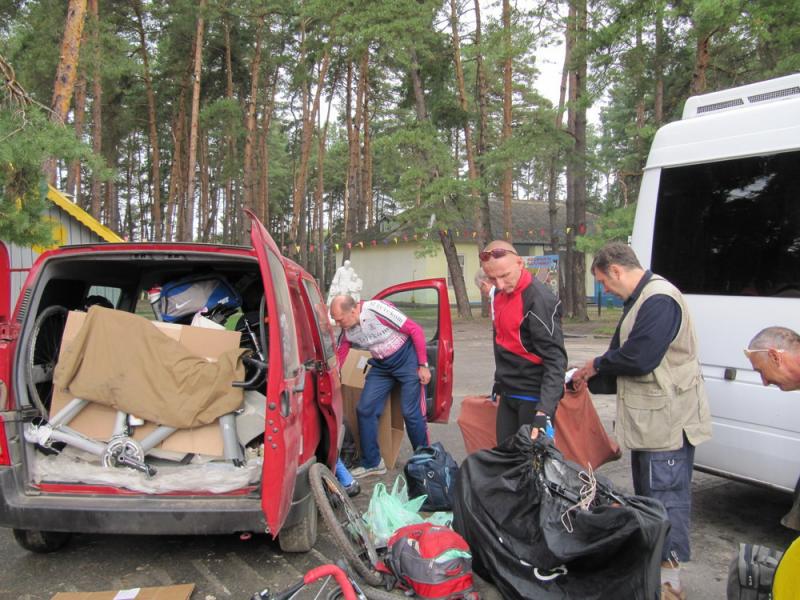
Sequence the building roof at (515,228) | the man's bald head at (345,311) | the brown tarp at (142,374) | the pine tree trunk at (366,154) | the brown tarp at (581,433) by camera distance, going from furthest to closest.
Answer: the building roof at (515,228) < the pine tree trunk at (366,154) < the man's bald head at (345,311) < the brown tarp at (581,433) < the brown tarp at (142,374)

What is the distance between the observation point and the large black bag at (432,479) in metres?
4.43

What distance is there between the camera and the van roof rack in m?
4.09

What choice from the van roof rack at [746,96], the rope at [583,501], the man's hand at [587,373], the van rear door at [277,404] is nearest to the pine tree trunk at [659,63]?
the van roof rack at [746,96]

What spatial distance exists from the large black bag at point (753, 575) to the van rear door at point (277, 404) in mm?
2052

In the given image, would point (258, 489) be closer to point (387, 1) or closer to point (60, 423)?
point (60, 423)

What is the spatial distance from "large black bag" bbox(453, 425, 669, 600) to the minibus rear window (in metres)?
1.77

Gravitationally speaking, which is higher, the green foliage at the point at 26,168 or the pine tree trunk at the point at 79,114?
the pine tree trunk at the point at 79,114

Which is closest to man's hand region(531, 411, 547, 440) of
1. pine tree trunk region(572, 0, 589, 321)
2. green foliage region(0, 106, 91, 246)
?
green foliage region(0, 106, 91, 246)

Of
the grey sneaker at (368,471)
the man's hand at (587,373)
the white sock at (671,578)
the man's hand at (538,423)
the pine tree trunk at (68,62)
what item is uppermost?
the pine tree trunk at (68,62)

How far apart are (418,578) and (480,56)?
18745 mm

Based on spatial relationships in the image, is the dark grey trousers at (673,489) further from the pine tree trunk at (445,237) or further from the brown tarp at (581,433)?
the pine tree trunk at (445,237)

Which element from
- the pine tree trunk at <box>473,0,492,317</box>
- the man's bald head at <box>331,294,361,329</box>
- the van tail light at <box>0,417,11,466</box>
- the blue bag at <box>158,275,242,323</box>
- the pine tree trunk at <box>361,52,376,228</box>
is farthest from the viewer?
the pine tree trunk at <box>361,52,376,228</box>

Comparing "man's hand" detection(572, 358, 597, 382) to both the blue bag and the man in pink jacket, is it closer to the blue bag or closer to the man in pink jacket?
the man in pink jacket

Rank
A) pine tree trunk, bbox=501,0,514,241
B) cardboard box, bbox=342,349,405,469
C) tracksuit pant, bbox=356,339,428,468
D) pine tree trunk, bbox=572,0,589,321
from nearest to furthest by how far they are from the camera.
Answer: tracksuit pant, bbox=356,339,428,468 < cardboard box, bbox=342,349,405,469 < pine tree trunk, bbox=501,0,514,241 < pine tree trunk, bbox=572,0,589,321
